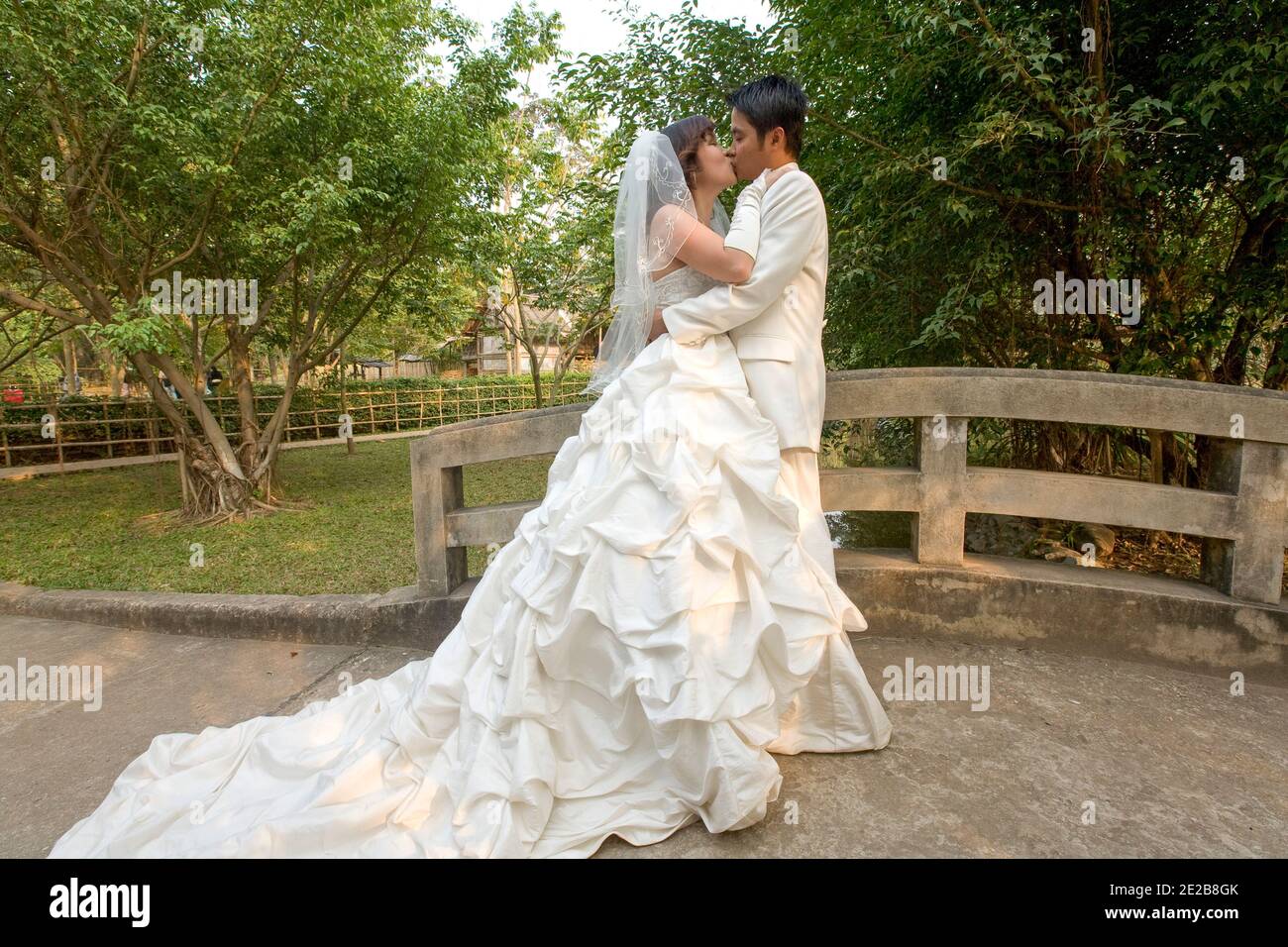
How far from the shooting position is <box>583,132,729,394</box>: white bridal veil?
2.31m

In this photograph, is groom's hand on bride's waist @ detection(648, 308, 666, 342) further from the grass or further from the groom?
the grass

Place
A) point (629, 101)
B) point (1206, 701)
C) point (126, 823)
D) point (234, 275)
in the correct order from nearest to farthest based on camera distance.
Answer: point (126, 823) < point (1206, 701) < point (629, 101) < point (234, 275)

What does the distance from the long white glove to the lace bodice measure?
0.20 metres

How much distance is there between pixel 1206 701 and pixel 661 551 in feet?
7.58

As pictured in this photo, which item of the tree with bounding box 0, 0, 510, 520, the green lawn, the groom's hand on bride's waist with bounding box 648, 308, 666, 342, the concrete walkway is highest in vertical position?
the tree with bounding box 0, 0, 510, 520

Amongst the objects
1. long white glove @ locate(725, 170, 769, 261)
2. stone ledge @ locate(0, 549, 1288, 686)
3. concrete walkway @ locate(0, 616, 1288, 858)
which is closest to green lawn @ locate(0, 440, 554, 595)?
stone ledge @ locate(0, 549, 1288, 686)

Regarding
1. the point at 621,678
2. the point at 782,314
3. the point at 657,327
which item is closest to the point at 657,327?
the point at 657,327

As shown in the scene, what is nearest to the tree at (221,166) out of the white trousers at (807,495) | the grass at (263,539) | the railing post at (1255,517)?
the grass at (263,539)

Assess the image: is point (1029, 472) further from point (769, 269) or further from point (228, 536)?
point (228, 536)

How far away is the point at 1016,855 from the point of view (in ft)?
5.91

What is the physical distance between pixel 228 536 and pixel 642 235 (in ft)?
22.1
